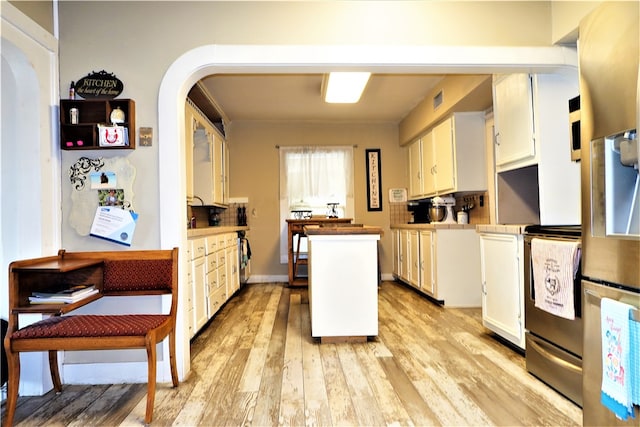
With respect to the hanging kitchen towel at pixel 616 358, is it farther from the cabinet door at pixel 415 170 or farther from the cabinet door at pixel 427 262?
the cabinet door at pixel 415 170

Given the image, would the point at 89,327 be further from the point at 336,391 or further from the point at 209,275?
the point at 209,275

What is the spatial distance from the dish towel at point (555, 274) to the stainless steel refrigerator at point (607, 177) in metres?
0.21

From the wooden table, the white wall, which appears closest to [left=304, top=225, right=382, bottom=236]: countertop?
the white wall

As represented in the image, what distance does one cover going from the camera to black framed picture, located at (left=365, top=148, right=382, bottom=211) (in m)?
6.16

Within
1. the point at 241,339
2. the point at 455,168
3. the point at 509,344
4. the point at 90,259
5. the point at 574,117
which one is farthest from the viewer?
the point at 455,168

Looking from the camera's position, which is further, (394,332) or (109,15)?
(394,332)

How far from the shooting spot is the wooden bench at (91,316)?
182 centimetres

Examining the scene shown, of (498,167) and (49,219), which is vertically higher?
(498,167)

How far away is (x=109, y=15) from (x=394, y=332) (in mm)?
3119

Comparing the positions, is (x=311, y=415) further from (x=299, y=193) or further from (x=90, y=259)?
(x=299, y=193)

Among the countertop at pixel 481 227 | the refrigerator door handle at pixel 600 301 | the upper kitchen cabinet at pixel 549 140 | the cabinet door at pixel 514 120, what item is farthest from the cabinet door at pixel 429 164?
the refrigerator door handle at pixel 600 301

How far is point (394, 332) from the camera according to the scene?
330cm

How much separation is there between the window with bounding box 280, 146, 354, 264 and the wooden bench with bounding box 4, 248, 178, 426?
12.4 ft

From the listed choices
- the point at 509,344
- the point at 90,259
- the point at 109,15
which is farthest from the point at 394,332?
the point at 109,15
